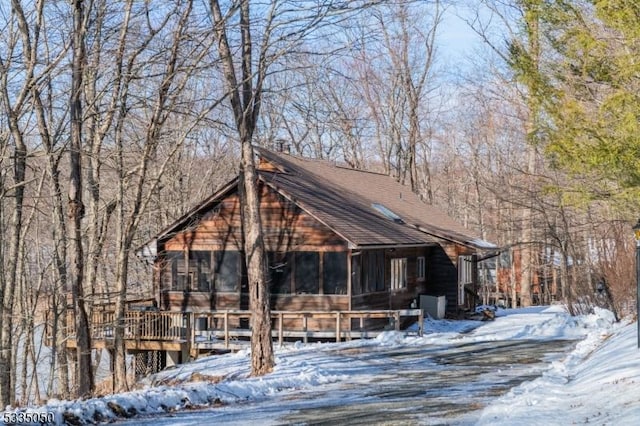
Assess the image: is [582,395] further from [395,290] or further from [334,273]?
[395,290]

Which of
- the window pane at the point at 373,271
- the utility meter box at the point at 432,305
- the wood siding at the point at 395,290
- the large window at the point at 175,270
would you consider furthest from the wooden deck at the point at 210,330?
the utility meter box at the point at 432,305

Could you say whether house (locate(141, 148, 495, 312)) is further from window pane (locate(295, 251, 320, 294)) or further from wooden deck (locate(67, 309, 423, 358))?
wooden deck (locate(67, 309, 423, 358))

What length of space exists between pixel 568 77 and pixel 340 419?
9.58 m

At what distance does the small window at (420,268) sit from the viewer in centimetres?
3045

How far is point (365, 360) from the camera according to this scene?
18969mm

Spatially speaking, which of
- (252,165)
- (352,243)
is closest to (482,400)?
(252,165)

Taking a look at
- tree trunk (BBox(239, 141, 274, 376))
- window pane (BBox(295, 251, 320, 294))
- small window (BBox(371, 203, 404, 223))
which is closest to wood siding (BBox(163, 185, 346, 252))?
window pane (BBox(295, 251, 320, 294))

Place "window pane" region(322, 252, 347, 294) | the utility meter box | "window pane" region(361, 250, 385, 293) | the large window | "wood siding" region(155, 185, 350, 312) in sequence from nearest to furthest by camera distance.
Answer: "window pane" region(322, 252, 347, 294) → "wood siding" region(155, 185, 350, 312) → "window pane" region(361, 250, 385, 293) → the large window → the utility meter box

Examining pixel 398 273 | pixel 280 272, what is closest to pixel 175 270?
pixel 280 272

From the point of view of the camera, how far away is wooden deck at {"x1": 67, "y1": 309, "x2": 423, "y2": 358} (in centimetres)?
2319

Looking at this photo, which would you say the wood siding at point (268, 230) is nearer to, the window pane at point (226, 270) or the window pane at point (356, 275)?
the window pane at point (226, 270)

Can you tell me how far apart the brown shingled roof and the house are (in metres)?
0.07

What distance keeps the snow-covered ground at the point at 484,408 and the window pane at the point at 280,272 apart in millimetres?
3276

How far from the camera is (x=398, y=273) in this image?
2881cm
